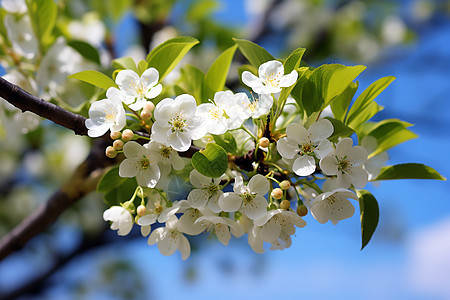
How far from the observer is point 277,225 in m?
0.64

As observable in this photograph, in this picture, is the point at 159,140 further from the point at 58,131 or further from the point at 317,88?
the point at 58,131

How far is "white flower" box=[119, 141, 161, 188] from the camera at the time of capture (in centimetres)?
64

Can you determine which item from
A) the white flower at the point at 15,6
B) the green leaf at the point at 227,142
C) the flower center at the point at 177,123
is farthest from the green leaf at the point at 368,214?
the white flower at the point at 15,6

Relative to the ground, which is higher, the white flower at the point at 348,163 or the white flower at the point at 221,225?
the white flower at the point at 348,163

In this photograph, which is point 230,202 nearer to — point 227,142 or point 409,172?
point 227,142

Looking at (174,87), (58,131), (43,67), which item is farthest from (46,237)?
(174,87)

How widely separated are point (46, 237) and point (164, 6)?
6.44 feet

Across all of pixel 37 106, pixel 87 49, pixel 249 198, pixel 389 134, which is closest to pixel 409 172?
pixel 389 134

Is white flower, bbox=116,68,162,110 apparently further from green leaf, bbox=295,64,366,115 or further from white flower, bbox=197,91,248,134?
green leaf, bbox=295,64,366,115

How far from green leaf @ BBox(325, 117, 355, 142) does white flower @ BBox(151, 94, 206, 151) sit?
0.73 feet

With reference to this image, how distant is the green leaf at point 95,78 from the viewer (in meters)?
0.67

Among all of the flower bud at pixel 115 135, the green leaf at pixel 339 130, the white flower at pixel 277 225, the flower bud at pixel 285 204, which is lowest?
the white flower at pixel 277 225

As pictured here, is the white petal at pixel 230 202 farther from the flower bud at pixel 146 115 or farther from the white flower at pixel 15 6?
the white flower at pixel 15 6

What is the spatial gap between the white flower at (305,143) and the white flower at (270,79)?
0.07m
